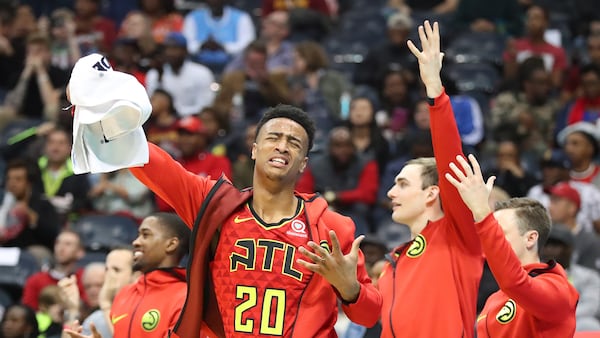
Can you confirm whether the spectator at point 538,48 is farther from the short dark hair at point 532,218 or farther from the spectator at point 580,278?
the short dark hair at point 532,218

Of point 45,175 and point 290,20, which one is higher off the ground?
point 290,20

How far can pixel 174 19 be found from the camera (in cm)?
1439

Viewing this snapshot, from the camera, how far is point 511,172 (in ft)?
34.8

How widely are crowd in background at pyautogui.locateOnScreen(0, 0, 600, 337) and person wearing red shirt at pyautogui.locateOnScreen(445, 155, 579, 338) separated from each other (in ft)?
7.86

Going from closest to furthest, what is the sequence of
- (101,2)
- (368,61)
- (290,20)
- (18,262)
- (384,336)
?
(384,336)
(18,262)
(368,61)
(290,20)
(101,2)

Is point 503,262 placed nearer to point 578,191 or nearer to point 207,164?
point 578,191

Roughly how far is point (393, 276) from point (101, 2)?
10.1 m

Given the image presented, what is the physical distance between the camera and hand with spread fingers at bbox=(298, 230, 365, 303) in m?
4.96

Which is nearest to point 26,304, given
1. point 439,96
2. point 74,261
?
point 74,261

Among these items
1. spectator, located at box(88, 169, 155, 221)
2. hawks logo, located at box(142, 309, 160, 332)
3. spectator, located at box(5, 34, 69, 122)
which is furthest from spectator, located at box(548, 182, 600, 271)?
spectator, located at box(5, 34, 69, 122)

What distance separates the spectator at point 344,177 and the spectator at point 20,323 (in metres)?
3.02

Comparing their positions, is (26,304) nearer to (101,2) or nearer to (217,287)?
(217,287)

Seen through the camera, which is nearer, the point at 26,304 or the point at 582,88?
the point at 26,304

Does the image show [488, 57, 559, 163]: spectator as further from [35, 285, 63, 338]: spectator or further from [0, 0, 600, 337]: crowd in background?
[35, 285, 63, 338]: spectator
